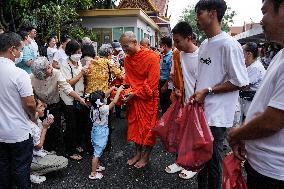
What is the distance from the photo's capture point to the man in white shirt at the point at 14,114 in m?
2.92

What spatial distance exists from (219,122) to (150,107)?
173 cm

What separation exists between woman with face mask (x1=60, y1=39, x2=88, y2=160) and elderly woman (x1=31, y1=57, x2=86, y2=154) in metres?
0.15

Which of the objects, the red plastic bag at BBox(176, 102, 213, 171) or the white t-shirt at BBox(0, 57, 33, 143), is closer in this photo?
the red plastic bag at BBox(176, 102, 213, 171)

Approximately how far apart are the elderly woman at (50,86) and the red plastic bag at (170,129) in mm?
1312

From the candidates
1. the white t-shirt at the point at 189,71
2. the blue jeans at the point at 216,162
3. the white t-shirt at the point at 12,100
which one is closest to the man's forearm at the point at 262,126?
the blue jeans at the point at 216,162

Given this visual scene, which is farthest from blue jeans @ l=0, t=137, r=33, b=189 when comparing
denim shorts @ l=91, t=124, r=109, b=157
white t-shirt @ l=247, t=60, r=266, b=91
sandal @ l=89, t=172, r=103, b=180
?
white t-shirt @ l=247, t=60, r=266, b=91

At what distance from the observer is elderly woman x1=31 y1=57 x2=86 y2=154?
4.23m

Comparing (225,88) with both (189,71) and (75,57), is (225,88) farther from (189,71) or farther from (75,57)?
(75,57)

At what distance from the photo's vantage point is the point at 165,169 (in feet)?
14.6

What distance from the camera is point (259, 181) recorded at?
1659mm

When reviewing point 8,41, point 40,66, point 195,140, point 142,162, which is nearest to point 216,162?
point 195,140

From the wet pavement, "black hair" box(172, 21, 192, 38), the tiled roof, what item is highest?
the tiled roof

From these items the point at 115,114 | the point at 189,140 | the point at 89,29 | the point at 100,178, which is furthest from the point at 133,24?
the point at 189,140

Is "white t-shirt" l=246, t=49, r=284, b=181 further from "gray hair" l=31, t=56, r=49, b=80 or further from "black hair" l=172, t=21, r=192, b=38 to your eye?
"gray hair" l=31, t=56, r=49, b=80
